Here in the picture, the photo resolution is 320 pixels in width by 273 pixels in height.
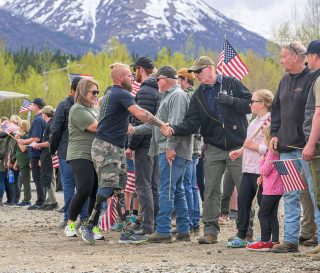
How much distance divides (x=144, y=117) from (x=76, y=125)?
1.28 meters

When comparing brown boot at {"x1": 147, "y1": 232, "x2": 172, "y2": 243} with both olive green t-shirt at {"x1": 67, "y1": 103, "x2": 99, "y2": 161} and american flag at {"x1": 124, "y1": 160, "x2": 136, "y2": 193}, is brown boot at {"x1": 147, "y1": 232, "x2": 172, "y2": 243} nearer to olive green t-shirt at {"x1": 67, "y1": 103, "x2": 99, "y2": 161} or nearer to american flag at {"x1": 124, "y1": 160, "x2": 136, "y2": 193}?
olive green t-shirt at {"x1": 67, "y1": 103, "x2": 99, "y2": 161}

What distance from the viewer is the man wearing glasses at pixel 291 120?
327 inches

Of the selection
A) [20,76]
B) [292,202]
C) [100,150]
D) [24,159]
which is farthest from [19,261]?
[20,76]

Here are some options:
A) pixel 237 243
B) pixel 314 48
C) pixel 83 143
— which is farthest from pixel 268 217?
pixel 83 143

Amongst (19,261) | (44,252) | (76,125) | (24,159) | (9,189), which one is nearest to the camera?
(19,261)

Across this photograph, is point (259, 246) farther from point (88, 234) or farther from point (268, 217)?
point (88, 234)

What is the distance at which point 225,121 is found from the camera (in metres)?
9.43

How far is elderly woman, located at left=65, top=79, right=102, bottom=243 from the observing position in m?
10.1

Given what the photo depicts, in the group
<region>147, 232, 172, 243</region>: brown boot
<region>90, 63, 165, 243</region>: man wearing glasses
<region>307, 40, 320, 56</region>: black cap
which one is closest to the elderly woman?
<region>90, 63, 165, 243</region>: man wearing glasses

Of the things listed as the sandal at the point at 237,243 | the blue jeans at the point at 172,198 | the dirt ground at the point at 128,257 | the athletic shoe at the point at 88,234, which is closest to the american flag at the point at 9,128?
the dirt ground at the point at 128,257

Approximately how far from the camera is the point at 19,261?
827 centimetres

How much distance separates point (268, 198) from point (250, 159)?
21.1 inches

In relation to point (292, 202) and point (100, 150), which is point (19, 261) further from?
point (292, 202)

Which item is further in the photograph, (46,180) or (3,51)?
(3,51)
